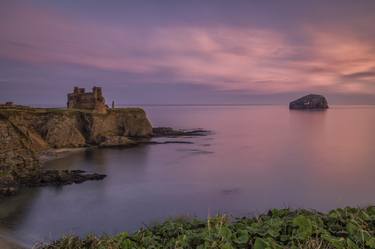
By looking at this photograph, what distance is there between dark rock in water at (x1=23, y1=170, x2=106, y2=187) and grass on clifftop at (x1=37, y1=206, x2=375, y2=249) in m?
31.9

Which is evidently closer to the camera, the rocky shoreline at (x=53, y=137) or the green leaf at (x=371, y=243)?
the green leaf at (x=371, y=243)

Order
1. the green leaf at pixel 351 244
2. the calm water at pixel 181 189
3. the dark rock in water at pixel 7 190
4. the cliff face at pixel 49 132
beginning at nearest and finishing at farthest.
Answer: the green leaf at pixel 351 244 < the calm water at pixel 181 189 < the dark rock in water at pixel 7 190 < the cliff face at pixel 49 132

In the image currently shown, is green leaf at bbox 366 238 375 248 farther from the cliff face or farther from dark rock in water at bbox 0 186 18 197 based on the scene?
the cliff face

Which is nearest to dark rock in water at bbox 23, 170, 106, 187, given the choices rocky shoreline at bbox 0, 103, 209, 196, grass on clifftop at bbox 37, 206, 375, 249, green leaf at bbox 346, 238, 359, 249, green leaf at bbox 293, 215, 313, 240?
rocky shoreline at bbox 0, 103, 209, 196

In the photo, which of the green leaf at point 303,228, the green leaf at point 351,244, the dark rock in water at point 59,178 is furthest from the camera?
the dark rock in water at point 59,178

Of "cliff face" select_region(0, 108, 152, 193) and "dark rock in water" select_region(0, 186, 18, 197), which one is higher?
"cliff face" select_region(0, 108, 152, 193)

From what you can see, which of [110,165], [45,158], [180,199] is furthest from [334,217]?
[45,158]

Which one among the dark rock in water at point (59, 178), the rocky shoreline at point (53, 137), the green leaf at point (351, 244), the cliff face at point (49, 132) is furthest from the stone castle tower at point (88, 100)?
the green leaf at point (351, 244)

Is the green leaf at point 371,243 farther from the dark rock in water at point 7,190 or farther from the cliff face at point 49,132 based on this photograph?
the cliff face at point 49,132

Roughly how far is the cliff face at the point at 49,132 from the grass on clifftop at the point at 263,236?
99.7 ft

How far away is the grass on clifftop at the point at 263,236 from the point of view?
704 centimetres

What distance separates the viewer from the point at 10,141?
41.9 meters

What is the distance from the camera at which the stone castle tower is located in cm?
8955

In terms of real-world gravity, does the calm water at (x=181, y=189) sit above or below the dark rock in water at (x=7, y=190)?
below
